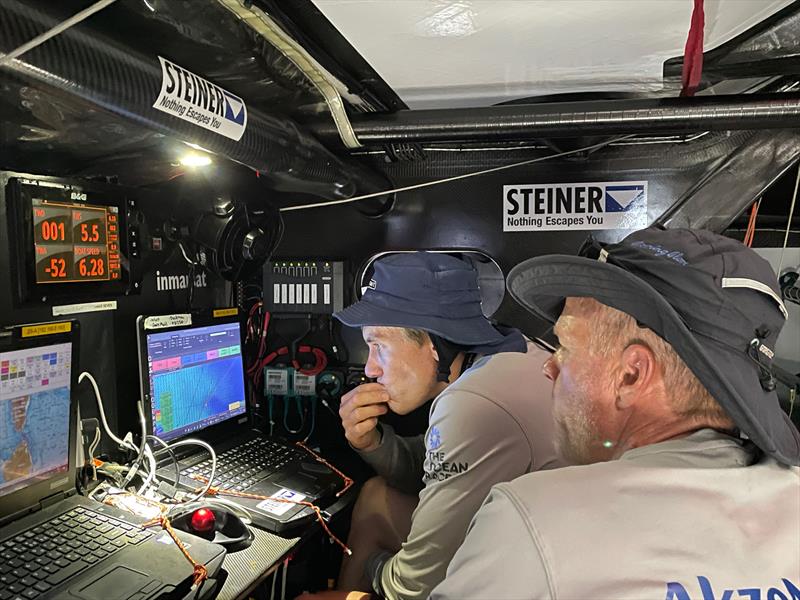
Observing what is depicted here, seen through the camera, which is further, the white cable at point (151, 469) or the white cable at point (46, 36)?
A: the white cable at point (151, 469)

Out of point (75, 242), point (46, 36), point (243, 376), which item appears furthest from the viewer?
point (243, 376)

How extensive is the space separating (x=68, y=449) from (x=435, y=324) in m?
1.03

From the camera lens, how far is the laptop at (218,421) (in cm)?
178

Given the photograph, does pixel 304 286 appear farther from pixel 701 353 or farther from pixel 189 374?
pixel 701 353

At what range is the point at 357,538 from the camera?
2123mm

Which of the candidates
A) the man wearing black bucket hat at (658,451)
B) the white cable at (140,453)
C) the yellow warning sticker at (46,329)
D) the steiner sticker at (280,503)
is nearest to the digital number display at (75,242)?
the yellow warning sticker at (46,329)

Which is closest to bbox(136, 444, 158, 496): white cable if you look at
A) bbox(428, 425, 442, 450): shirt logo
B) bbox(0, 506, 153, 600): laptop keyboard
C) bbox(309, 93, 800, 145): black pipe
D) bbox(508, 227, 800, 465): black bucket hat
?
bbox(0, 506, 153, 600): laptop keyboard

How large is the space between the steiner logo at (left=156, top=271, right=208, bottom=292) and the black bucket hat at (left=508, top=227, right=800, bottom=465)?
1.56 metres

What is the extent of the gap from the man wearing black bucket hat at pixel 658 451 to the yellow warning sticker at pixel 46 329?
1093 mm

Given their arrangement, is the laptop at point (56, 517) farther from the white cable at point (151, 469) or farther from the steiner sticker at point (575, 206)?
the steiner sticker at point (575, 206)

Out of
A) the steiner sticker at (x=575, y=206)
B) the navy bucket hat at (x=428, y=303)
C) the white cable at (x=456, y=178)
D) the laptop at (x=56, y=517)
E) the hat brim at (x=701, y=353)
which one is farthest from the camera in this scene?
the steiner sticker at (x=575, y=206)

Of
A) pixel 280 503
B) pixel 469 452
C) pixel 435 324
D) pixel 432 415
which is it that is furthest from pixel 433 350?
pixel 280 503

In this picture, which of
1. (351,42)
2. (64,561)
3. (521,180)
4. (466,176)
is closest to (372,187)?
(466,176)

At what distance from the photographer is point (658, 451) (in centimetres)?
92
